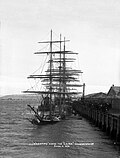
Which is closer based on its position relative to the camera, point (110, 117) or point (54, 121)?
point (110, 117)

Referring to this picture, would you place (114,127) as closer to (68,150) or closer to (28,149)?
(68,150)

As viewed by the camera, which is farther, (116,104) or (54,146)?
(116,104)

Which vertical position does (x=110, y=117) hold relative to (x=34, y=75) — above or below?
below

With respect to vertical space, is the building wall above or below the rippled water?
above

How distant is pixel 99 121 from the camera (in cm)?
5672

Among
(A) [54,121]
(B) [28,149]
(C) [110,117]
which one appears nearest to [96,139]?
(C) [110,117]

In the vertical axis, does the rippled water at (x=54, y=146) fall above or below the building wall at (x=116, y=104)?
below

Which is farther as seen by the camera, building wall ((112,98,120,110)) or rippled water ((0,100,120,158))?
building wall ((112,98,120,110))

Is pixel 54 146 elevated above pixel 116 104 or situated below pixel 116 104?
below

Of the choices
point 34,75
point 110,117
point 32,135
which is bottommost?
point 32,135

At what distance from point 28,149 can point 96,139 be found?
10.9 metres

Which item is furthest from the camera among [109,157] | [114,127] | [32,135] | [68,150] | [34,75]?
[34,75]

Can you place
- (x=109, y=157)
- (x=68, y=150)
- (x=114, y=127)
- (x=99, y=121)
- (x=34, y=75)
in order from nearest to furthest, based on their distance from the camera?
(x=109, y=157) → (x=68, y=150) → (x=114, y=127) → (x=99, y=121) → (x=34, y=75)

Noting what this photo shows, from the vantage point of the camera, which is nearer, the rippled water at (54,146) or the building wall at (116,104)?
the rippled water at (54,146)
